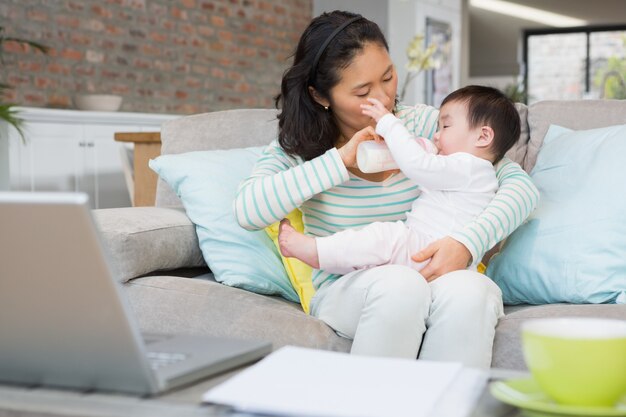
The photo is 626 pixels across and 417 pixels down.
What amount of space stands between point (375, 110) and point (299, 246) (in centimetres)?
33

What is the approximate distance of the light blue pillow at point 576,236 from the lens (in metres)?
1.86

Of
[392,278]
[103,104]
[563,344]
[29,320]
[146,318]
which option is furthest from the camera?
[103,104]

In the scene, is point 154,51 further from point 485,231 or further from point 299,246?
point 485,231

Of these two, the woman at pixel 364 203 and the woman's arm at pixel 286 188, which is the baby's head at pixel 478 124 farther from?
the woman's arm at pixel 286 188

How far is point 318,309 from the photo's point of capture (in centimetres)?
178

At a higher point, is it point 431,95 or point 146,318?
point 431,95

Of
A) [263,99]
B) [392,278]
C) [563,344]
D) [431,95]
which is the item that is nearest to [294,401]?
[563,344]

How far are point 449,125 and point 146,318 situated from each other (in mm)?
783

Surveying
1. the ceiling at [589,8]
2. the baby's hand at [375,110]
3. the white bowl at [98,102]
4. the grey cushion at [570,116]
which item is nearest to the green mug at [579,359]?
the baby's hand at [375,110]

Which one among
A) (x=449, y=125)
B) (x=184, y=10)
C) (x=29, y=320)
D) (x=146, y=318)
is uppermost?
(x=184, y=10)

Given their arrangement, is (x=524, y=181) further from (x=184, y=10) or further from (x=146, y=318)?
(x=184, y=10)

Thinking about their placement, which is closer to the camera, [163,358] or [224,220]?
[163,358]

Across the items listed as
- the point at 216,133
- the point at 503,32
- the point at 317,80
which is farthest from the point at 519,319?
the point at 503,32

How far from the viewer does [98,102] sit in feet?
16.8
